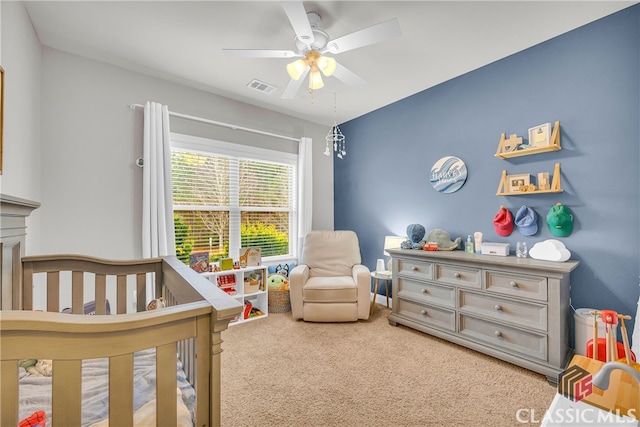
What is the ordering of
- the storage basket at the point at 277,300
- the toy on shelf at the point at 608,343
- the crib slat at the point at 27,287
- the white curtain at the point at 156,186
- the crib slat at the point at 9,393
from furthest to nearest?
the storage basket at the point at 277,300 < the white curtain at the point at 156,186 < the toy on shelf at the point at 608,343 < the crib slat at the point at 27,287 < the crib slat at the point at 9,393

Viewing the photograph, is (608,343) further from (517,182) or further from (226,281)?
(226,281)

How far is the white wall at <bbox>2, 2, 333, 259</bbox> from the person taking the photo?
88.2 inches

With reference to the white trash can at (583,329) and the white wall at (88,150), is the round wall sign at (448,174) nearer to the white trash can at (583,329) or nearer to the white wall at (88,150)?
the white trash can at (583,329)

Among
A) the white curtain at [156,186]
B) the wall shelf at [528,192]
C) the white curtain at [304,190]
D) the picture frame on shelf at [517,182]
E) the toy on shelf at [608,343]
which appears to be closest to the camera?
the toy on shelf at [608,343]

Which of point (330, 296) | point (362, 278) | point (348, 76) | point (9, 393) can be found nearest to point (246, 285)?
point (330, 296)

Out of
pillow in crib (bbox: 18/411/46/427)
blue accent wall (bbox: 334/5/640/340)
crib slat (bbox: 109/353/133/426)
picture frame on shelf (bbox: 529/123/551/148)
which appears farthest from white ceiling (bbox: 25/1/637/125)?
pillow in crib (bbox: 18/411/46/427)

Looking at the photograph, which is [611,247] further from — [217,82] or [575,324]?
[217,82]

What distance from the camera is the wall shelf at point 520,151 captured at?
2.20 meters

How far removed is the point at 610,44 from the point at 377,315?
2991 millimetres

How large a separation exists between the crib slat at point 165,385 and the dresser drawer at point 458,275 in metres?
2.23

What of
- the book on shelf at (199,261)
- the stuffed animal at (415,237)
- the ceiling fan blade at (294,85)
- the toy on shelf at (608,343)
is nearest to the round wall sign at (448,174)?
the stuffed animal at (415,237)

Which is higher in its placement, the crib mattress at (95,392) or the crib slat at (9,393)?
the crib slat at (9,393)

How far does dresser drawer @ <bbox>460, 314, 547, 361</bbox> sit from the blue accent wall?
0.54 meters

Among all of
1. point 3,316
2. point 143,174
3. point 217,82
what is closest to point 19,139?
point 143,174
